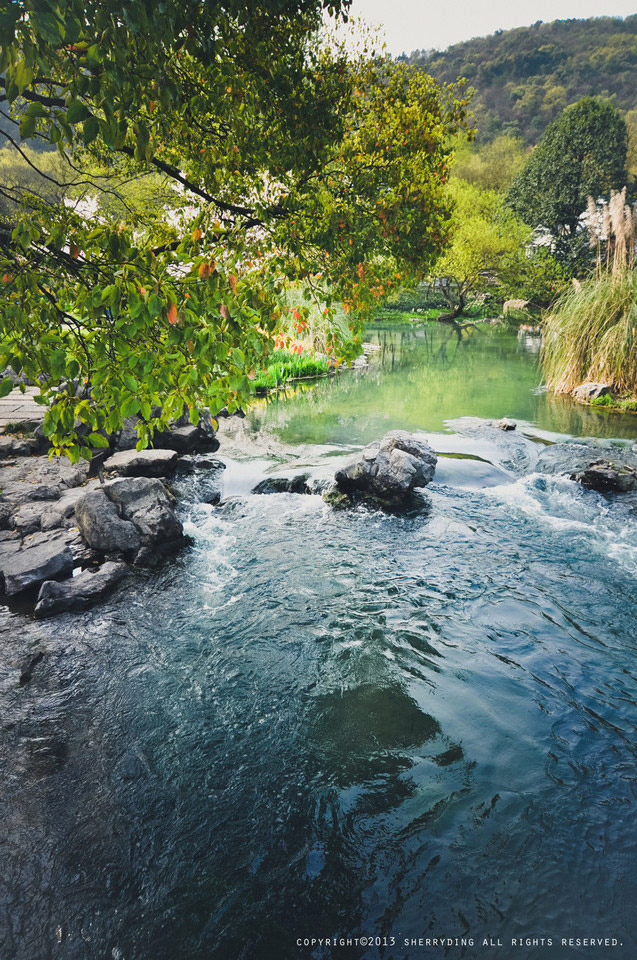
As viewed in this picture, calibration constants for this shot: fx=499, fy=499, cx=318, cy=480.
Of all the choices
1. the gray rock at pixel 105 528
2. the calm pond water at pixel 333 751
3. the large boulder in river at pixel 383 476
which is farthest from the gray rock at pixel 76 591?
the large boulder in river at pixel 383 476

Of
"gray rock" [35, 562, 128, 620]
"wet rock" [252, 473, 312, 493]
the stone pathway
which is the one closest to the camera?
"gray rock" [35, 562, 128, 620]

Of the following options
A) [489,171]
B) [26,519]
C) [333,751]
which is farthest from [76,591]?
[489,171]

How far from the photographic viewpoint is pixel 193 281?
261 centimetres

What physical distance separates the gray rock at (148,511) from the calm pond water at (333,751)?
34 centimetres

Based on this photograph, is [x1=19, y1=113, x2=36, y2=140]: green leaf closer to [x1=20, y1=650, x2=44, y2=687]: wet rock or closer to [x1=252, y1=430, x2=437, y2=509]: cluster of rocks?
[x1=20, y1=650, x2=44, y2=687]: wet rock

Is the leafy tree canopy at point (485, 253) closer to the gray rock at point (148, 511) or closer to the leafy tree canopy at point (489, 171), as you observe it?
the leafy tree canopy at point (489, 171)

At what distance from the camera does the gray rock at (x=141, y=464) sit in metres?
8.73

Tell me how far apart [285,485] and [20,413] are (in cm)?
703

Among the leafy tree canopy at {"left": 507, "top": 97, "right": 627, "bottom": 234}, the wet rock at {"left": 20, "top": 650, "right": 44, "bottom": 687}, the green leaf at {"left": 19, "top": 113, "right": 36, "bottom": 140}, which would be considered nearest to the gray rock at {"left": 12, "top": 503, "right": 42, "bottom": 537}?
the wet rock at {"left": 20, "top": 650, "right": 44, "bottom": 687}

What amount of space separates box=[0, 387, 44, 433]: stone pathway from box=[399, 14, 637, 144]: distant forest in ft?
284

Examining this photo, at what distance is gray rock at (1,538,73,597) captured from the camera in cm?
553

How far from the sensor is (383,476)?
8.21m

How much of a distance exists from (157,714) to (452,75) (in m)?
137

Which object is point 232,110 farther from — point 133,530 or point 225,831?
point 225,831
